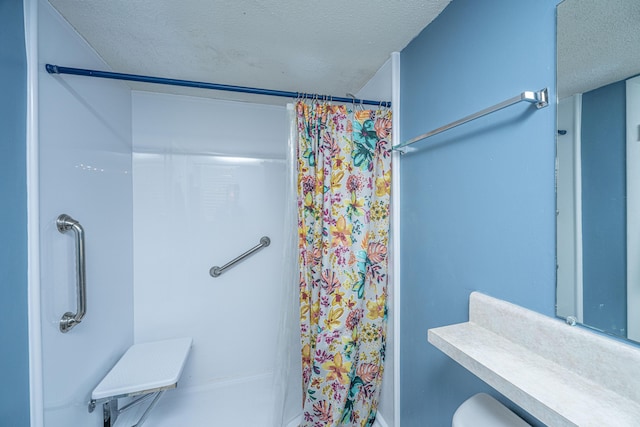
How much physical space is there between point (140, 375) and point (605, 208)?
2.04 m

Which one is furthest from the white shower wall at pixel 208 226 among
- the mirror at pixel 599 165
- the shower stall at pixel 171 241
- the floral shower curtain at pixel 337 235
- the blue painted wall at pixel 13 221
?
the mirror at pixel 599 165

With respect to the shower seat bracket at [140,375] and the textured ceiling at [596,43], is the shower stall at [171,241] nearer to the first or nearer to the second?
the shower seat bracket at [140,375]

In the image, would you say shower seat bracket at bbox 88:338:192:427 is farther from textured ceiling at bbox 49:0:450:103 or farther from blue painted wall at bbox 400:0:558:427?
textured ceiling at bbox 49:0:450:103

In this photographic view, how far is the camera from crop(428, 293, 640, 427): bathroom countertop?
524mm

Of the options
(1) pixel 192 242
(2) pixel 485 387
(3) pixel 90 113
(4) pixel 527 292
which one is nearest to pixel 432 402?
(2) pixel 485 387

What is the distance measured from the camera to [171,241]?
1840 mm

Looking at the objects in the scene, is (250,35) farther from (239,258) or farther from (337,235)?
(239,258)

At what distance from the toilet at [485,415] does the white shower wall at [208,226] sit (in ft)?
4.44

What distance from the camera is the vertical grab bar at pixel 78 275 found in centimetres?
108

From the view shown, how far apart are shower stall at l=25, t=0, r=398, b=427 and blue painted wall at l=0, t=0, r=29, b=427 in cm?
11

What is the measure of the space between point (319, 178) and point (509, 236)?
827mm

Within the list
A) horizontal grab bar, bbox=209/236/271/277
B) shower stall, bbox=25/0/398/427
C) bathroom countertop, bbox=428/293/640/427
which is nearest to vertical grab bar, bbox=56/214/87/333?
shower stall, bbox=25/0/398/427

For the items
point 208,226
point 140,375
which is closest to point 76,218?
point 208,226

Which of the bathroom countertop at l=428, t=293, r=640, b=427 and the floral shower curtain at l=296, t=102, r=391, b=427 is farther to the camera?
the floral shower curtain at l=296, t=102, r=391, b=427
